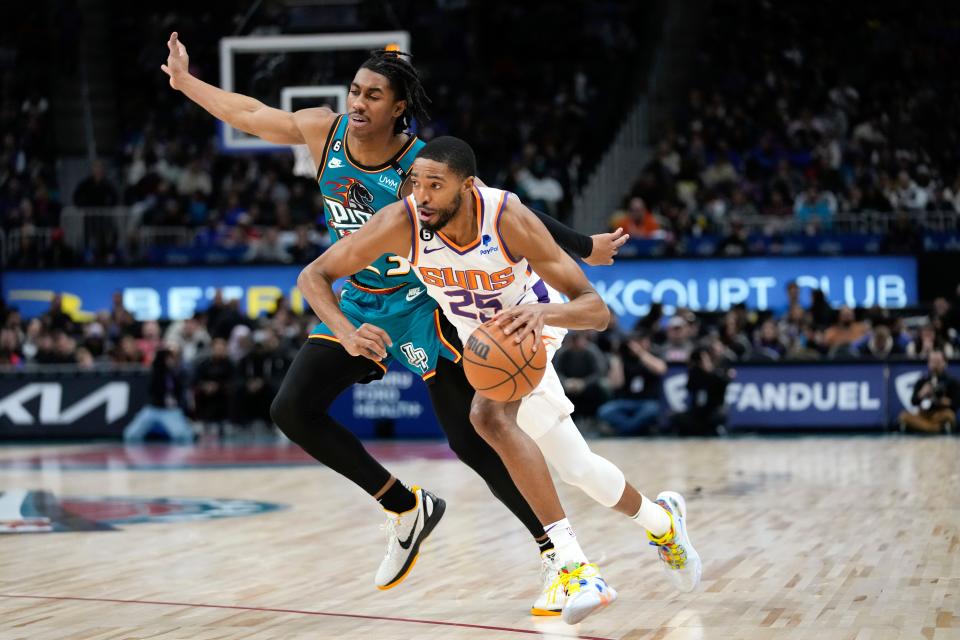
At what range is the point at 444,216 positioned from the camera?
Result: 16.6ft

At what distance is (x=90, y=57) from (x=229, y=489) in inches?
643

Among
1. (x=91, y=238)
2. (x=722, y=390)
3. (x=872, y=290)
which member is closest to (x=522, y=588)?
(x=722, y=390)

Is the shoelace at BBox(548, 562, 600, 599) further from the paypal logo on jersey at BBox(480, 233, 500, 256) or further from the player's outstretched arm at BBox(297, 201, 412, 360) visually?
the paypal logo on jersey at BBox(480, 233, 500, 256)

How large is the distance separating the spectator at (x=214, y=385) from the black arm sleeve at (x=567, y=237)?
1112 centimetres

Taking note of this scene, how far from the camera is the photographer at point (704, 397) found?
14828mm

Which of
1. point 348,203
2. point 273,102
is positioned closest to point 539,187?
point 273,102

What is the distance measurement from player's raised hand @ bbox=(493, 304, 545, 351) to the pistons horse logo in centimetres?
107

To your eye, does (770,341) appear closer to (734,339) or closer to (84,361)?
(734,339)

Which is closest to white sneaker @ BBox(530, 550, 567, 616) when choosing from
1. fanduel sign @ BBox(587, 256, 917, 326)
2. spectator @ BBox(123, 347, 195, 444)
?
spectator @ BBox(123, 347, 195, 444)

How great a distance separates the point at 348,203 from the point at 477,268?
838mm

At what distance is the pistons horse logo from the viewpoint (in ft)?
18.7

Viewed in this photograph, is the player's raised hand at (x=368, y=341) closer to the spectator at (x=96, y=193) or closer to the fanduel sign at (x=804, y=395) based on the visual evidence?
the fanduel sign at (x=804, y=395)

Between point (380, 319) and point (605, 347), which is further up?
point (380, 319)

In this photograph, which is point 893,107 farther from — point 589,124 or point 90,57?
point 90,57
